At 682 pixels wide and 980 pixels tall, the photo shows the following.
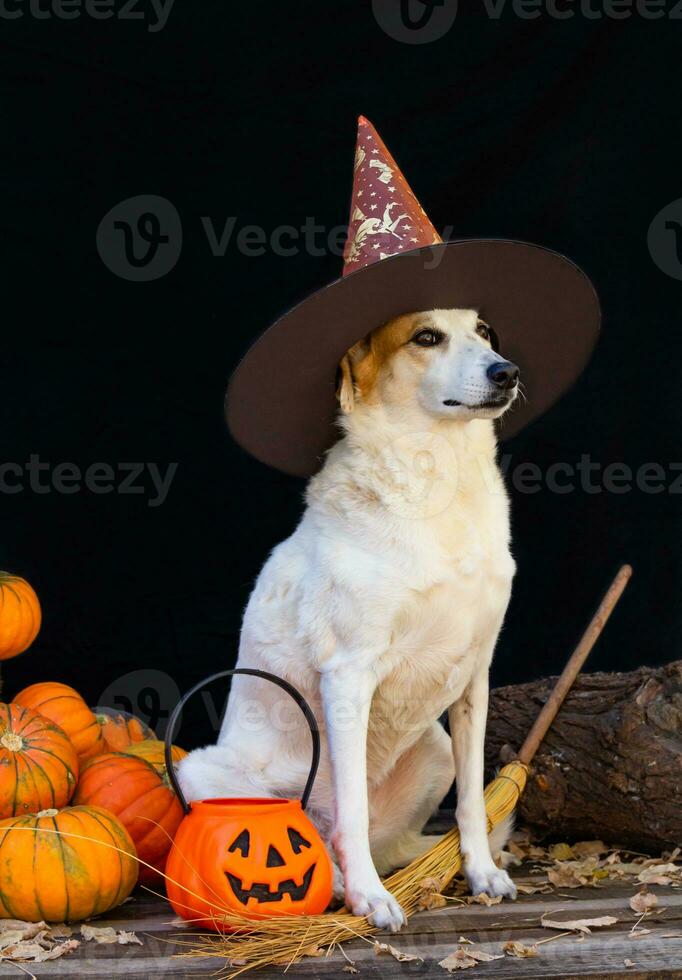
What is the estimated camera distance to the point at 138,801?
3186 millimetres

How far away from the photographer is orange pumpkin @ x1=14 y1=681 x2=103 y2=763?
3588 millimetres

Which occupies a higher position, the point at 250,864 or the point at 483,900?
the point at 250,864

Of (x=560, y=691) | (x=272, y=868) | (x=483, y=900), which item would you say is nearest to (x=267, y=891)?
(x=272, y=868)

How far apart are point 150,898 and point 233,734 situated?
487 mm

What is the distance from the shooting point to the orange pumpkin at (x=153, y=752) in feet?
11.8

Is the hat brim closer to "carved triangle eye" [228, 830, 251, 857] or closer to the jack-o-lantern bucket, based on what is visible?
the jack-o-lantern bucket

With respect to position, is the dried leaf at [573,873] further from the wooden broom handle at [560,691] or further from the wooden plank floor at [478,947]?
the wooden broom handle at [560,691]

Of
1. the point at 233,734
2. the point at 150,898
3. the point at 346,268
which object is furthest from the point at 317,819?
the point at 346,268

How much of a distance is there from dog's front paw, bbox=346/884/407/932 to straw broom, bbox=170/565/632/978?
0.02 m

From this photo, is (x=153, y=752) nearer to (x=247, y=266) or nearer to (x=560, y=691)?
(x=560, y=691)

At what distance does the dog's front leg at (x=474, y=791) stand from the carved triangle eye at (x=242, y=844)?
2.11ft

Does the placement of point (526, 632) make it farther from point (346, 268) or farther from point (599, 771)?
point (346, 268)

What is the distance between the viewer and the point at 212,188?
4234 millimetres

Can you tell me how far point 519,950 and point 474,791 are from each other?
0.60 meters
